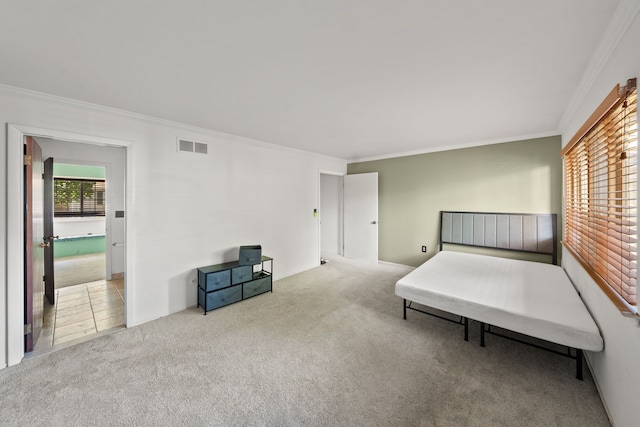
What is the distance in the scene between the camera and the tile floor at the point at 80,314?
97.8 inches

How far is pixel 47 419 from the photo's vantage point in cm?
155

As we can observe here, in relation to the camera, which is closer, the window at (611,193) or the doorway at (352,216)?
the window at (611,193)

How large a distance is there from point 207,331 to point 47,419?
3.82 ft

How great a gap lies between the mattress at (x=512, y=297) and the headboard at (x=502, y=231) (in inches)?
18.4

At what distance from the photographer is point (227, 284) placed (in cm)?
317

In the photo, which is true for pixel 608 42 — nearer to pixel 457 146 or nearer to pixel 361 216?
pixel 457 146

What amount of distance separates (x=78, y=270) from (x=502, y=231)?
295 inches

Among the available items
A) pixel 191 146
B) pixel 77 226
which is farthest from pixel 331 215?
pixel 77 226

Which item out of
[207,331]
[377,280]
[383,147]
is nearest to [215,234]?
[207,331]

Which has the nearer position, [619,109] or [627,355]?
[627,355]

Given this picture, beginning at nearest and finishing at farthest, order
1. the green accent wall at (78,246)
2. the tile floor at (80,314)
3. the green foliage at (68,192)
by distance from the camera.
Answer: the tile floor at (80,314) → the green accent wall at (78,246) → the green foliage at (68,192)

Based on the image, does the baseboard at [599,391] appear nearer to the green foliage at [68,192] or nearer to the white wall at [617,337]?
the white wall at [617,337]

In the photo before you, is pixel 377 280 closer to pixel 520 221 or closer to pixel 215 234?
pixel 520 221

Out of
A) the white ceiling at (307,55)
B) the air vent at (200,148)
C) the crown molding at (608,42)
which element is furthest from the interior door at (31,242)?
the crown molding at (608,42)
